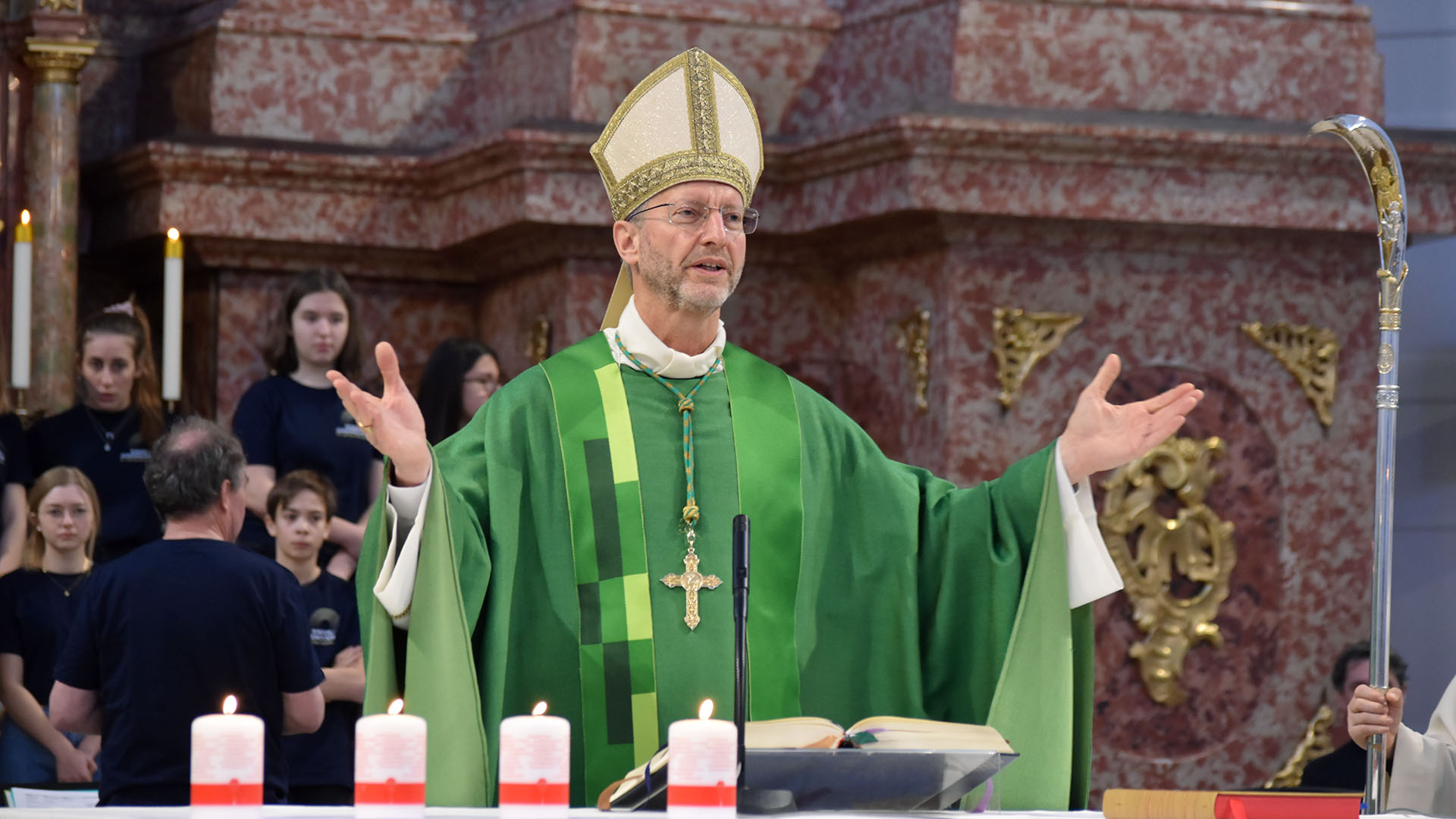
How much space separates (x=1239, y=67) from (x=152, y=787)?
3.97 m

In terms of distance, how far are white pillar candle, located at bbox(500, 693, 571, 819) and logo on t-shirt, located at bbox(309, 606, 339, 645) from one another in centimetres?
303

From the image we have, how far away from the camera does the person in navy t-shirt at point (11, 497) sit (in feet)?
21.6

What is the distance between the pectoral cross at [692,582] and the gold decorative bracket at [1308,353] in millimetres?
2923

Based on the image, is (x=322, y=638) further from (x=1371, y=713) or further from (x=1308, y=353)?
(x=1308, y=353)

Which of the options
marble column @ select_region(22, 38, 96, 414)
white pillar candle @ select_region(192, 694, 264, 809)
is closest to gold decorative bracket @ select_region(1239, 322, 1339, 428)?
marble column @ select_region(22, 38, 96, 414)

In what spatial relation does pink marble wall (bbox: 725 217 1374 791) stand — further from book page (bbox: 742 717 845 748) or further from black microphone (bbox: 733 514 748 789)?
black microphone (bbox: 733 514 748 789)

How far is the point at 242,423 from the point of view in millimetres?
6961

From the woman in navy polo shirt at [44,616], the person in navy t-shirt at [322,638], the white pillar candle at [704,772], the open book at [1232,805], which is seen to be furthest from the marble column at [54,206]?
the open book at [1232,805]

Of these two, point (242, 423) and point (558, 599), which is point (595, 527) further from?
point (242, 423)

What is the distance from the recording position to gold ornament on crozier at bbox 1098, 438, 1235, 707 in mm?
7102

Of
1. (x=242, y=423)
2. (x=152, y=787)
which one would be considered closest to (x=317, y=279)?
(x=242, y=423)

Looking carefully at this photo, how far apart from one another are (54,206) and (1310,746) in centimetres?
443

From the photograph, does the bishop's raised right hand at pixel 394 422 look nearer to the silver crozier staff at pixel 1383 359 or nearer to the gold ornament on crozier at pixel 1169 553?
the silver crozier staff at pixel 1383 359

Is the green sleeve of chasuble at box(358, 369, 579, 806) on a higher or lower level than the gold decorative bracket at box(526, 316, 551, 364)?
lower
